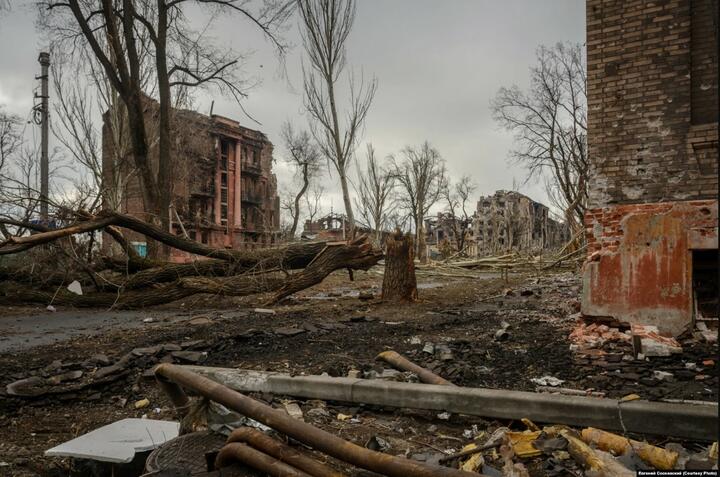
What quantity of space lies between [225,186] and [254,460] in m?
44.5

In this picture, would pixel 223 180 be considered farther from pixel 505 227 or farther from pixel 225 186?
pixel 505 227

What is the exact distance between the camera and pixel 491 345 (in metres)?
5.94

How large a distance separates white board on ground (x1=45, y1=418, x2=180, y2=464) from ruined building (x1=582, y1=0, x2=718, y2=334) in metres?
5.32

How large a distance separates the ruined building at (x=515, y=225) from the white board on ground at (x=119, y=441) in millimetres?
34413

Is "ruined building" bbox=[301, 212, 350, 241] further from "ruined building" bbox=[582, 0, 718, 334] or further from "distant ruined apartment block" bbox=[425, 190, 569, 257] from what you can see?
"ruined building" bbox=[582, 0, 718, 334]

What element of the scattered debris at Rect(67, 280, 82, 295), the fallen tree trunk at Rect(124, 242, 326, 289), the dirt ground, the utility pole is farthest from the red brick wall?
the utility pole

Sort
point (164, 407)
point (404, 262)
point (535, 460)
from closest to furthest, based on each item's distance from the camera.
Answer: point (535, 460)
point (164, 407)
point (404, 262)

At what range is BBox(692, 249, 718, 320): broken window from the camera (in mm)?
6275

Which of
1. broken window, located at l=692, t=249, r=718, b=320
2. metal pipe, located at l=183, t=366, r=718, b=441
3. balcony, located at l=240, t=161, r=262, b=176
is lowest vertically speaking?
metal pipe, located at l=183, t=366, r=718, b=441

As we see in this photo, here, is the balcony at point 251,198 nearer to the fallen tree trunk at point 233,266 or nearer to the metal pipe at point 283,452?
the fallen tree trunk at point 233,266

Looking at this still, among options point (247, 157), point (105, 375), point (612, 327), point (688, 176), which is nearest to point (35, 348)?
point (105, 375)

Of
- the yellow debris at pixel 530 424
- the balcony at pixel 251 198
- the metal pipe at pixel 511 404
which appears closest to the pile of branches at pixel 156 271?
the metal pipe at pixel 511 404

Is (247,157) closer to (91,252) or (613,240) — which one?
(91,252)

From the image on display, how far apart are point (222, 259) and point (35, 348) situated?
5.17 meters
